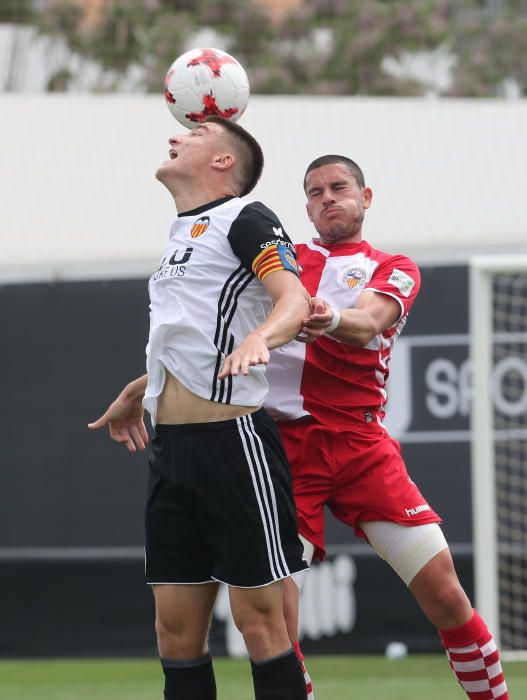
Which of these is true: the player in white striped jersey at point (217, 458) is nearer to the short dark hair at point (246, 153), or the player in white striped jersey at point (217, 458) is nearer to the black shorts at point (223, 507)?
the black shorts at point (223, 507)

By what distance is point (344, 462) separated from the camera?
14.5 feet

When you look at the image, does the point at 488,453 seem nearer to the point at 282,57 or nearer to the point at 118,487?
the point at 118,487

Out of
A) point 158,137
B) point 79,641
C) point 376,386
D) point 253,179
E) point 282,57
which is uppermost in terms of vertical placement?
point 282,57

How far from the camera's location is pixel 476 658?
14.4 feet

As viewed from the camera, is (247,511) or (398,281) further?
(398,281)

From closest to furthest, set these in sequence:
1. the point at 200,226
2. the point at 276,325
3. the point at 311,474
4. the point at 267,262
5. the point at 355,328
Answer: the point at 276,325, the point at 267,262, the point at 200,226, the point at 355,328, the point at 311,474

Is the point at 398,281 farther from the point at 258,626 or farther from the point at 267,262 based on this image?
the point at 258,626

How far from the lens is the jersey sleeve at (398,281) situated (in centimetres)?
438

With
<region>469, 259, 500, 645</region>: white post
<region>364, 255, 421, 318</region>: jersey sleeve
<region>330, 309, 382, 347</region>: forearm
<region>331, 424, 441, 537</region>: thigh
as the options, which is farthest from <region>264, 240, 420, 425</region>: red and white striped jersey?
<region>469, 259, 500, 645</region>: white post

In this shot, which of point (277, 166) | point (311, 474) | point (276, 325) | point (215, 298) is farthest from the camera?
point (277, 166)

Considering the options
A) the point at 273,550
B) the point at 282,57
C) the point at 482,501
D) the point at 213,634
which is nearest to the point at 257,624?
the point at 273,550

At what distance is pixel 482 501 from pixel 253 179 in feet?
11.8

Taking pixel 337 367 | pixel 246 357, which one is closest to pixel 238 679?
pixel 337 367

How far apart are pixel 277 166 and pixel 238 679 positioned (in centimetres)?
508
